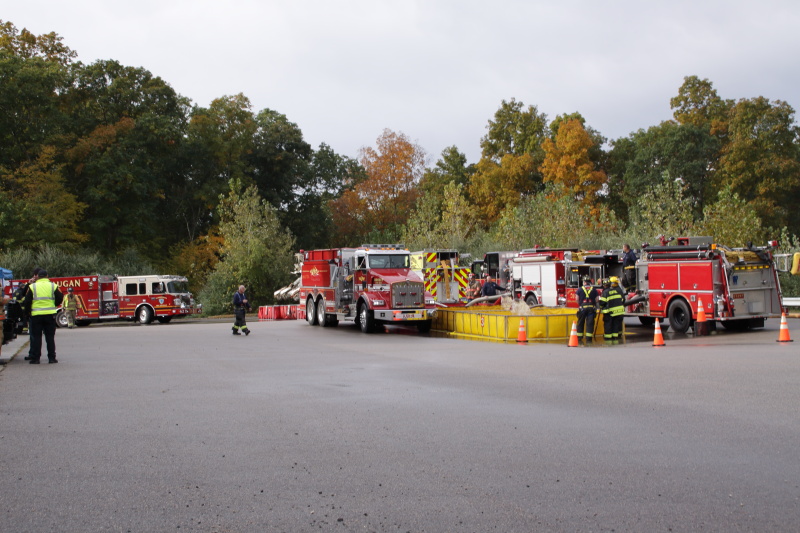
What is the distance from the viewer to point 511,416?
30.2ft

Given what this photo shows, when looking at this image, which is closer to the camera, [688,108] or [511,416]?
[511,416]

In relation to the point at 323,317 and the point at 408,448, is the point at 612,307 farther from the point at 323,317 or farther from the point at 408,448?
the point at 408,448

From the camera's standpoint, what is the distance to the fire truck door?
29875mm

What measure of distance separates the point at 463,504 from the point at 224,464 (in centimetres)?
240

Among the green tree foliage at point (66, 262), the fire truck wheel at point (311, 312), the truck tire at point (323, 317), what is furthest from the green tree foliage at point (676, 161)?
the green tree foliage at point (66, 262)


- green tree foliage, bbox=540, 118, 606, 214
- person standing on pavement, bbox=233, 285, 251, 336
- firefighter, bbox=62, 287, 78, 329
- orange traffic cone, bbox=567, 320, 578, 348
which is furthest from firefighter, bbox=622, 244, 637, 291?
green tree foliage, bbox=540, 118, 606, 214

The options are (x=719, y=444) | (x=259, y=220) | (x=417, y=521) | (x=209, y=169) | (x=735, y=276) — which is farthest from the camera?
(x=209, y=169)

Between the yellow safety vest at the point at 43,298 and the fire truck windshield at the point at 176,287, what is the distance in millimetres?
23984

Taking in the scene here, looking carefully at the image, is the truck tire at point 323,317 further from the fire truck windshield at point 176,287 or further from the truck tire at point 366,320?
the fire truck windshield at point 176,287

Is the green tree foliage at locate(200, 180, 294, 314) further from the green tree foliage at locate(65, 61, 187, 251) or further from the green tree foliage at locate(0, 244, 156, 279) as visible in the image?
the green tree foliage at locate(65, 61, 187, 251)

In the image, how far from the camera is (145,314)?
3925cm

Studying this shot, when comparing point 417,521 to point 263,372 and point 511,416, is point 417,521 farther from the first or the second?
point 263,372

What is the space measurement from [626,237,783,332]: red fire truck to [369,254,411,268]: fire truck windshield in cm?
776

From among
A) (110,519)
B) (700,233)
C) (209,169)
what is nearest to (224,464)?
(110,519)
